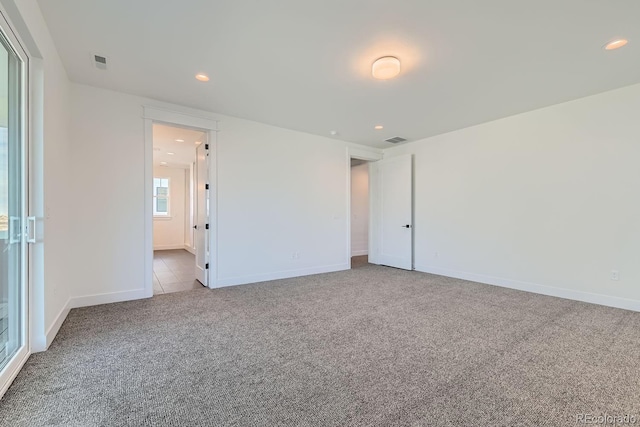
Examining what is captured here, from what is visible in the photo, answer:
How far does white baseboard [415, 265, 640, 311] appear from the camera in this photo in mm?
3463

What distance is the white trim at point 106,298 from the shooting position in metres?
3.42

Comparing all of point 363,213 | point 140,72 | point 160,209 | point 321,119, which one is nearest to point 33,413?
point 140,72

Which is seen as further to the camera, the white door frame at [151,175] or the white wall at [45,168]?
the white door frame at [151,175]

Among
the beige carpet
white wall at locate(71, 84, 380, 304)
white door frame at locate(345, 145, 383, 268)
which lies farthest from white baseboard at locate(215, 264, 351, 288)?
the beige carpet

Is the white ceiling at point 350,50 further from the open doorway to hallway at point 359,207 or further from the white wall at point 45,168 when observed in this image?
the open doorway to hallway at point 359,207

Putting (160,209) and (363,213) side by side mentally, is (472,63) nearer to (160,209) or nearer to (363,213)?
(363,213)

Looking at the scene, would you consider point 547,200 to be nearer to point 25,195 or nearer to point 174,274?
point 25,195

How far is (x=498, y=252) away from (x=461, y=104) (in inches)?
96.5

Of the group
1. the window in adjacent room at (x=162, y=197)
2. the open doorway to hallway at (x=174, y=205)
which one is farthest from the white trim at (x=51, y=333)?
the window in adjacent room at (x=162, y=197)

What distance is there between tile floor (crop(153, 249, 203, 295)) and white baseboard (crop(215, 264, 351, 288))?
45 cm

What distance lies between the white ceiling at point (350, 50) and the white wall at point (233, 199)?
543 mm

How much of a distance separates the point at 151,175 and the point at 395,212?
459 cm

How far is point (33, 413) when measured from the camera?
161cm

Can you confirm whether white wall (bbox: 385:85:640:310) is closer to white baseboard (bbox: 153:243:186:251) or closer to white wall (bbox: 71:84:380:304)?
white wall (bbox: 71:84:380:304)
